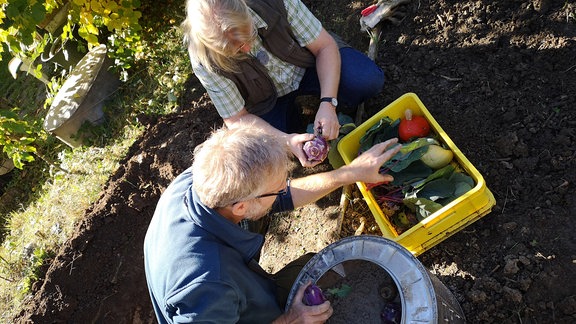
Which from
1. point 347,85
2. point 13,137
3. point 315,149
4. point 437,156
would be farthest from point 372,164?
point 13,137

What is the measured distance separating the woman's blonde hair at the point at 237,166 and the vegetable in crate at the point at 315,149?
56 cm

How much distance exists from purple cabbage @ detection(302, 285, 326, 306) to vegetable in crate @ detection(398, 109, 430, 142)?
38.0 inches

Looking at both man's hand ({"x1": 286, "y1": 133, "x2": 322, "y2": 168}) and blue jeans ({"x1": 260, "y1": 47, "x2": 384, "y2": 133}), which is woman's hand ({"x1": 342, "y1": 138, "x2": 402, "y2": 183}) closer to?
man's hand ({"x1": 286, "y1": 133, "x2": 322, "y2": 168})

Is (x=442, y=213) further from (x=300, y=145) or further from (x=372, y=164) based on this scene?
(x=300, y=145)

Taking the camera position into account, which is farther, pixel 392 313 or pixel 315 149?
pixel 315 149

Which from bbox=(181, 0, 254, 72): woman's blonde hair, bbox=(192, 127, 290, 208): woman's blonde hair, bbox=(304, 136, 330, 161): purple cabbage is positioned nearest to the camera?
bbox=(192, 127, 290, 208): woman's blonde hair

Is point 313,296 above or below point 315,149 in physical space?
below

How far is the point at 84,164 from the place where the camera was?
4285 millimetres

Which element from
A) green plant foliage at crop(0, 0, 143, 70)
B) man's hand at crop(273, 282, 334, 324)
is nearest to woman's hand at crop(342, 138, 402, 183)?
man's hand at crop(273, 282, 334, 324)

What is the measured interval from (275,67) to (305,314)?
1.36m

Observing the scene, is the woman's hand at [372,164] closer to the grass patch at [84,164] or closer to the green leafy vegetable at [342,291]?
the green leafy vegetable at [342,291]

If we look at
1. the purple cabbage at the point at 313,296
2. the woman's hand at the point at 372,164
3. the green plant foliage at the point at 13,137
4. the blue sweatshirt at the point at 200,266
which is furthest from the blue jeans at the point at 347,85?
the green plant foliage at the point at 13,137

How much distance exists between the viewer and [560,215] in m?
2.34

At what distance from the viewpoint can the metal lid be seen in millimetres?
1853
